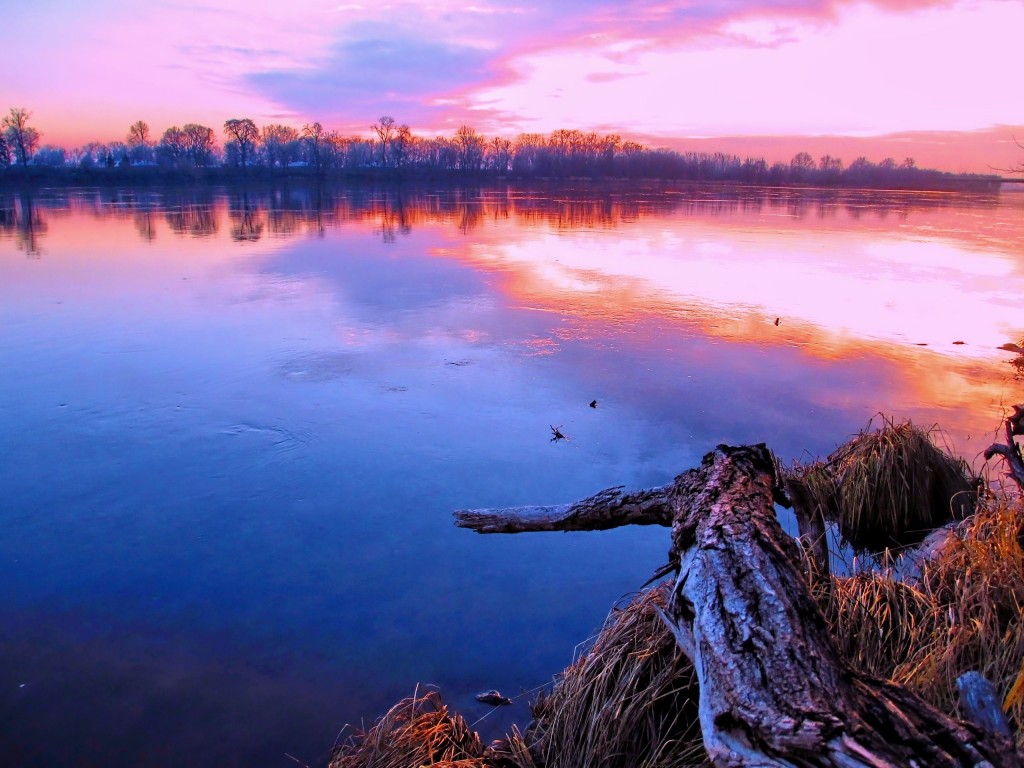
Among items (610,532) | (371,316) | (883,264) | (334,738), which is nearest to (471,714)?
(334,738)

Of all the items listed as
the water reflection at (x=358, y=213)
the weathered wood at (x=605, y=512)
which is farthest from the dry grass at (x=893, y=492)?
the water reflection at (x=358, y=213)

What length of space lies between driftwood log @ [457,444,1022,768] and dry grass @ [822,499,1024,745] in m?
0.65

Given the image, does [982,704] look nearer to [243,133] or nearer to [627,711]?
[627,711]

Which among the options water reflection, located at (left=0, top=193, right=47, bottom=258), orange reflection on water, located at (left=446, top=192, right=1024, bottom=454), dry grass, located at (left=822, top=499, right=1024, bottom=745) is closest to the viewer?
dry grass, located at (left=822, top=499, right=1024, bottom=745)

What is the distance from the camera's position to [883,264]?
1534 cm

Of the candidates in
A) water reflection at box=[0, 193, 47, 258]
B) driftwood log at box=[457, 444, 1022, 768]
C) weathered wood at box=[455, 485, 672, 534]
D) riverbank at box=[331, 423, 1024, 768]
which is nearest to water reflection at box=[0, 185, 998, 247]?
water reflection at box=[0, 193, 47, 258]

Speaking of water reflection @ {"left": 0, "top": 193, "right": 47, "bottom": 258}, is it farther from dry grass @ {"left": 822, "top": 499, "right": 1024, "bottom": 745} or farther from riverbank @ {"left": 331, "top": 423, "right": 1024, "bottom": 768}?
dry grass @ {"left": 822, "top": 499, "right": 1024, "bottom": 745}

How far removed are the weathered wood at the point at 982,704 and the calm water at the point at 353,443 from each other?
176 centimetres

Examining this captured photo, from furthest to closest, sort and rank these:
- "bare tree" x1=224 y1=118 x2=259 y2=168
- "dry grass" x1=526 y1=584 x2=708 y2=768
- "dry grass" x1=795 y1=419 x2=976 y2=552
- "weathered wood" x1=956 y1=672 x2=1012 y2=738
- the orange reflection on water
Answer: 1. "bare tree" x1=224 y1=118 x2=259 y2=168
2. the orange reflection on water
3. "dry grass" x1=795 y1=419 x2=976 y2=552
4. "dry grass" x1=526 y1=584 x2=708 y2=768
5. "weathered wood" x1=956 y1=672 x2=1012 y2=738

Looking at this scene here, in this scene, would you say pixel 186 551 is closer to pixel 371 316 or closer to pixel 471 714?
pixel 471 714

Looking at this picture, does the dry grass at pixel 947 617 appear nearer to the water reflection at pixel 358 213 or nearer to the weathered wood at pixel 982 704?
the weathered wood at pixel 982 704

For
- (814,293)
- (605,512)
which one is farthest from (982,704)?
(814,293)

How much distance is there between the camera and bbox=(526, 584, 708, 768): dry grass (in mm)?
2477

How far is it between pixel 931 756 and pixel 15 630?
12.5ft
